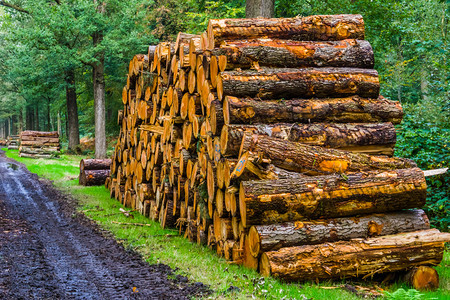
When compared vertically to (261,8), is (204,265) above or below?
below

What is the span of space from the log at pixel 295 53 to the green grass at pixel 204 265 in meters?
3.14

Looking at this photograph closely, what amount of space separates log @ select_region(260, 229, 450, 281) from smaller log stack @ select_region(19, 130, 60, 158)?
2453 centimetres

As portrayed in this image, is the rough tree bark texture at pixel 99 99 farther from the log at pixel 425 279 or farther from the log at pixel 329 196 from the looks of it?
the log at pixel 425 279

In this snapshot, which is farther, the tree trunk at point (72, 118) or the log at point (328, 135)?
the tree trunk at point (72, 118)

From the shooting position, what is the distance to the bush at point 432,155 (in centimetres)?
877

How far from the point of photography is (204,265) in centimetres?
625

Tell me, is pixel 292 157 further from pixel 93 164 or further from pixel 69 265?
pixel 93 164

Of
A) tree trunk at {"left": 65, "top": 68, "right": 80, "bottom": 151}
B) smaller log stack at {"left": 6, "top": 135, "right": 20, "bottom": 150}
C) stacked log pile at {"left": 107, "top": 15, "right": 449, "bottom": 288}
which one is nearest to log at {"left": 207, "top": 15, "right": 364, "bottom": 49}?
stacked log pile at {"left": 107, "top": 15, "right": 449, "bottom": 288}

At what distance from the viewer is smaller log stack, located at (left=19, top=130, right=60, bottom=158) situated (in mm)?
27438

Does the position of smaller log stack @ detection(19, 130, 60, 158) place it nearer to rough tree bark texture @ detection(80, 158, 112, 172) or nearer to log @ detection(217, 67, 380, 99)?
rough tree bark texture @ detection(80, 158, 112, 172)

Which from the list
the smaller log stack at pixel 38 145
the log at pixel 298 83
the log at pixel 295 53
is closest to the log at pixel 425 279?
the log at pixel 298 83

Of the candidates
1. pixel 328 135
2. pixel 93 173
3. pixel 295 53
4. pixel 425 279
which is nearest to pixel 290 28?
pixel 295 53

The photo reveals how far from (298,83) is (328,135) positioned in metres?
0.98

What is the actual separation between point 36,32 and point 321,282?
1862cm
